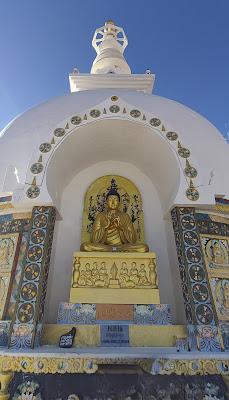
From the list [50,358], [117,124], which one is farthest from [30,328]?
[117,124]

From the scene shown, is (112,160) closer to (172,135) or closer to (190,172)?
(172,135)

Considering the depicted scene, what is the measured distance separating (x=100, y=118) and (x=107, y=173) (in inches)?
63.7

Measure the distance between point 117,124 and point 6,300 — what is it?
11.8 ft

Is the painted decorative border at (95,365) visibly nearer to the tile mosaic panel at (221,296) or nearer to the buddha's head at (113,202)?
the tile mosaic panel at (221,296)

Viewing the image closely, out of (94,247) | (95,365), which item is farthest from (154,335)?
(94,247)

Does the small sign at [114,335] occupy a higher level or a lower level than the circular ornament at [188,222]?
lower

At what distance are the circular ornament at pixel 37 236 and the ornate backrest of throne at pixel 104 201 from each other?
1.39 m

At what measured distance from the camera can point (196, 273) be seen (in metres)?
3.71

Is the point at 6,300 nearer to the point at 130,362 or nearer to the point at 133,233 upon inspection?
the point at 130,362

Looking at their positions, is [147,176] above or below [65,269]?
above

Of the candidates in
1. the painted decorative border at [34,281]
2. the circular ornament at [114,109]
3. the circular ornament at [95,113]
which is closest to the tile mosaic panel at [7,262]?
the painted decorative border at [34,281]

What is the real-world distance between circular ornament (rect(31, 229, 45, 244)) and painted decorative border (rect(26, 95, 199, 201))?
21.8 inches

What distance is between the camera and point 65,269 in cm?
493

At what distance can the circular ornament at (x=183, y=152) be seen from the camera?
4461 mm
